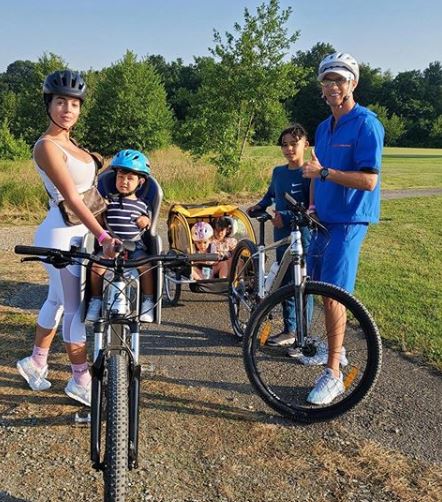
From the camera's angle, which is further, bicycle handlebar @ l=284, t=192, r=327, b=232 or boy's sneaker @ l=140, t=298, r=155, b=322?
bicycle handlebar @ l=284, t=192, r=327, b=232

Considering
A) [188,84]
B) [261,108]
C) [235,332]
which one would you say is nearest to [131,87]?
[261,108]

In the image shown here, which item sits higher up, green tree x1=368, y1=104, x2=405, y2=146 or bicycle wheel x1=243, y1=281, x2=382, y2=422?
green tree x1=368, y1=104, x2=405, y2=146

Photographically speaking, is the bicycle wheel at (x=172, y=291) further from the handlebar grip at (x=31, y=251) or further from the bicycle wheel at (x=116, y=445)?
the bicycle wheel at (x=116, y=445)

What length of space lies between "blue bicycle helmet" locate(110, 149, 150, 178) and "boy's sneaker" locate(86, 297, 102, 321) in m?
0.96

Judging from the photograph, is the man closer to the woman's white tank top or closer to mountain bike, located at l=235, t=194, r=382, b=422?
mountain bike, located at l=235, t=194, r=382, b=422

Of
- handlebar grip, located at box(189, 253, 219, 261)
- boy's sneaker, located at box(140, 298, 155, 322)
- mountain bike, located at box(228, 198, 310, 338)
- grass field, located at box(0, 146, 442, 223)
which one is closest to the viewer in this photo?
handlebar grip, located at box(189, 253, 219, 261)

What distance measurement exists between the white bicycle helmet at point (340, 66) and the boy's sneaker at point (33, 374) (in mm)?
2798

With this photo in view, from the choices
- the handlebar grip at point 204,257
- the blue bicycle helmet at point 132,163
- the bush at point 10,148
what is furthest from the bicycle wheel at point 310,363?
the bush at point 10,148

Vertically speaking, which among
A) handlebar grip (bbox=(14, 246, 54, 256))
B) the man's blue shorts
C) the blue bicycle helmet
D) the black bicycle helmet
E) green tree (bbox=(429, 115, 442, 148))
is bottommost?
the man's blue shorts

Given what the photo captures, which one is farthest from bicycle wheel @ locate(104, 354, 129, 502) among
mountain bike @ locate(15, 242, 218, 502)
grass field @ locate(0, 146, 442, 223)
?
grass field @ locate(0, 146, 442, 223)

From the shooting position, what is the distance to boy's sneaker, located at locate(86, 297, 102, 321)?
3.27 meters

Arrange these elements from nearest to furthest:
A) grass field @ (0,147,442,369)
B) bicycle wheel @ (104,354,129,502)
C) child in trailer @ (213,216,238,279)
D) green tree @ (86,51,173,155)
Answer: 1. bicycle wheel @ (104,354,129,502)
2. grass field @ (0,147,442,369)
3. child in trailer @ (213,216,238,279)
4. green tree @ (86,51,173,155)

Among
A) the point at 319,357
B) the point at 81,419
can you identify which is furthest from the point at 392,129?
the point at 81,419

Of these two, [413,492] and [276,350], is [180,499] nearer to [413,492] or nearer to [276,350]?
[413,492]
